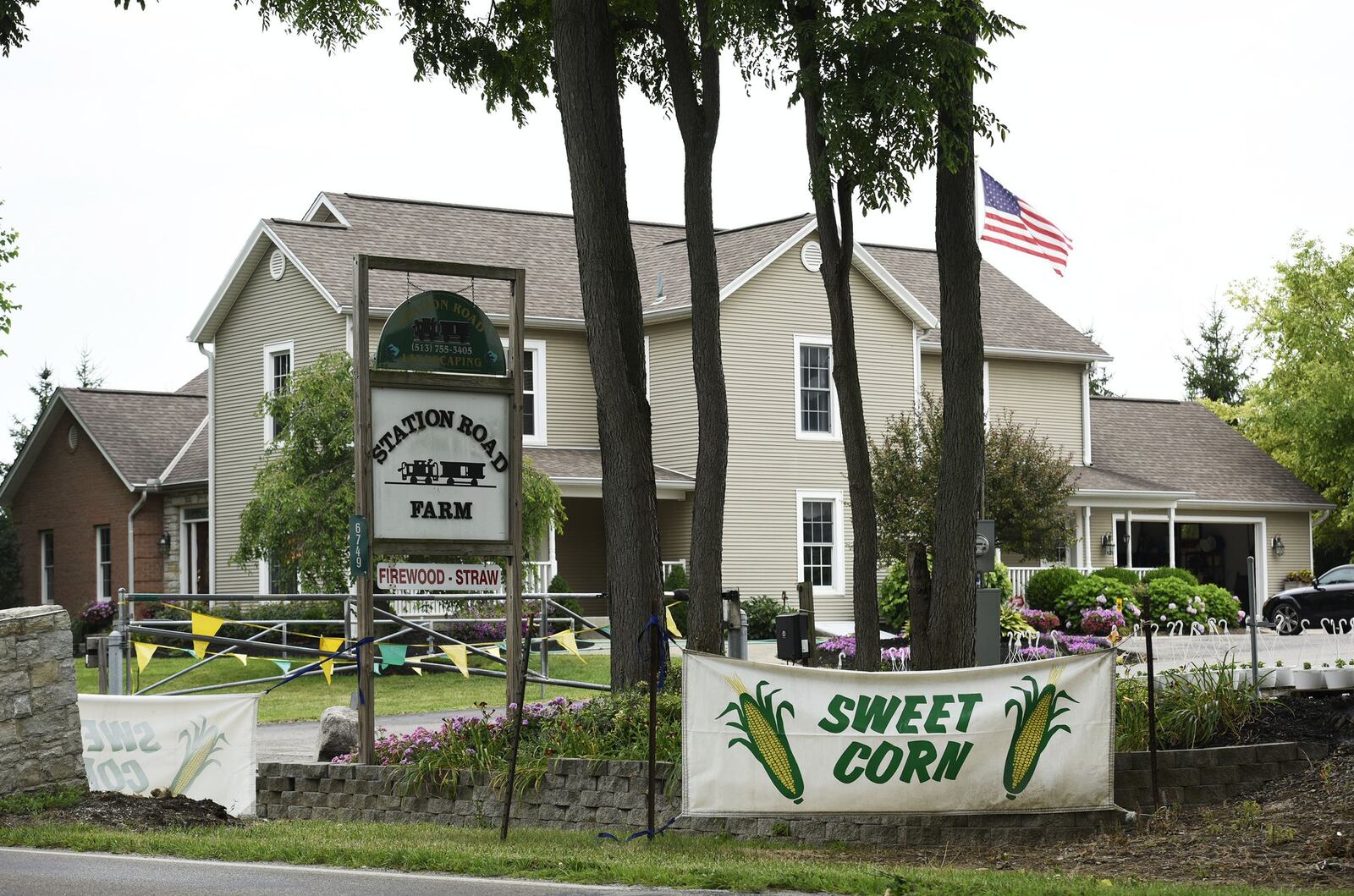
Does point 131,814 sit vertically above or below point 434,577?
below

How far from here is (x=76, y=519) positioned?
1485 inches

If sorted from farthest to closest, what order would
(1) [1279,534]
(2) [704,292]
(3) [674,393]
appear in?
(1) [1279,534] < (3) [674,393] < (2) [704,292]

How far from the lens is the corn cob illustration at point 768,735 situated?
9.94 metres

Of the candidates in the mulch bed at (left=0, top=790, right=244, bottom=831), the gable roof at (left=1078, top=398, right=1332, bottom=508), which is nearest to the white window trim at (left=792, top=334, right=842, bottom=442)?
the gable roof at (left=1078, top=398, right=1332, bottom=508)

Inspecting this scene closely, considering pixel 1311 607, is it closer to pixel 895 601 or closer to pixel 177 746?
pixel 895 601

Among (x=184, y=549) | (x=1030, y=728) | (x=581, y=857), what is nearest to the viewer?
(x=581, y=857)

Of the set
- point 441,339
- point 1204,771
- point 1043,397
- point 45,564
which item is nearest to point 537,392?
point 1043,397

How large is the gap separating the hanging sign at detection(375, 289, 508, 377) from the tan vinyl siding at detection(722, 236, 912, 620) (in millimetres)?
18132

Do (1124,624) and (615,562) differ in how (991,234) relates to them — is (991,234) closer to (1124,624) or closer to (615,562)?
(1124,624)

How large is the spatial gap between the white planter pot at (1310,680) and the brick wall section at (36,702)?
30.1 feet

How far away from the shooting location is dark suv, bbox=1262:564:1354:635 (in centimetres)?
3141

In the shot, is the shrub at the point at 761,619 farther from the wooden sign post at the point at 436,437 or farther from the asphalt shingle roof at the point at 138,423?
the wooden sign post at the point at 436,437

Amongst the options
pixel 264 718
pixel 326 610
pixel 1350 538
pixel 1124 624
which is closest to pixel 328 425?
pixel 326 610

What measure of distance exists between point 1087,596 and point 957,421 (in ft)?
54.1
